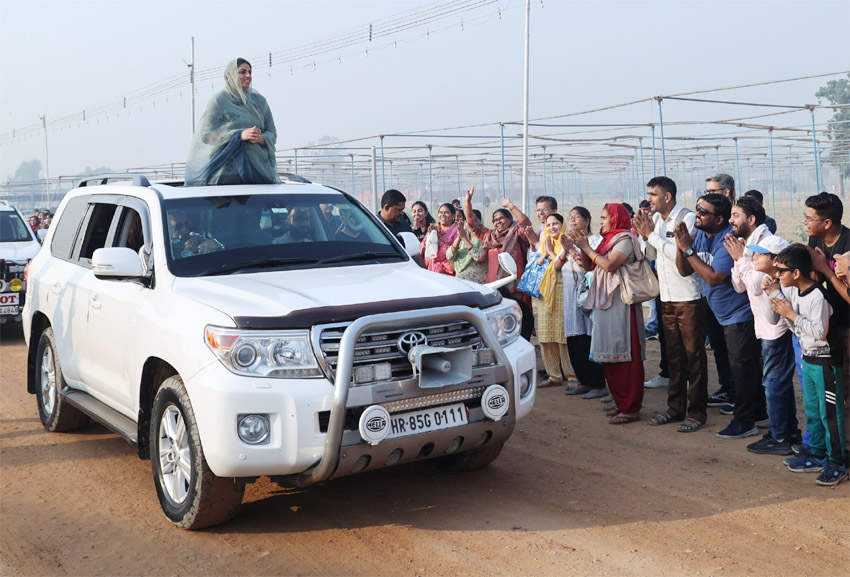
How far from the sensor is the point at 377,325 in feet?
13.9

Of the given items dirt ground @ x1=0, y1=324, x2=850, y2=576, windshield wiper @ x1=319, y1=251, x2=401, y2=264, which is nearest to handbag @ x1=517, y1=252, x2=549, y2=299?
dirt ground @ x1=0, y1=324, x2=850, y2=576

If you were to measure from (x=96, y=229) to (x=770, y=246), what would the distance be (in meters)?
4.71

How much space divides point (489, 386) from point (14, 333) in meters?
10.2

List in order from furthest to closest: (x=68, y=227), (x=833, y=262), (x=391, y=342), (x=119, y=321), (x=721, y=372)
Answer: (x=721, y=372) < (x=68, y=227) < (x=833, y=262) < (x=119, y=321) < (x=391, y=342)

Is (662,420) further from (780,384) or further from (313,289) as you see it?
(313,289)

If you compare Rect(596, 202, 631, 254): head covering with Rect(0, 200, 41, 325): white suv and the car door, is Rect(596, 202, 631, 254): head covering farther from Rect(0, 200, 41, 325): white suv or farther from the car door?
Rect(0, 200, 41, 325): white suv

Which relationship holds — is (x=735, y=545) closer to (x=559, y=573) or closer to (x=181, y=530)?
(x=559, y=573)

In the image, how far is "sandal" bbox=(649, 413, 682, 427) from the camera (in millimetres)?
6742

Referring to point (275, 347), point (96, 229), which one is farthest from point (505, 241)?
point (275, 347)

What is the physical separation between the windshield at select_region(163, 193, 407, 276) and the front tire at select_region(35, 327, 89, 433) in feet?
6.42

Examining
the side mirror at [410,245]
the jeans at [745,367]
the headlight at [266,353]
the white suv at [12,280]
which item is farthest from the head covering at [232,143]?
the white suv at [12,280]

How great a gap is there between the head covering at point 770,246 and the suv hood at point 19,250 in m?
9.38

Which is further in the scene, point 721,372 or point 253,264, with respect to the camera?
point 721,372

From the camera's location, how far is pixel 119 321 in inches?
205
